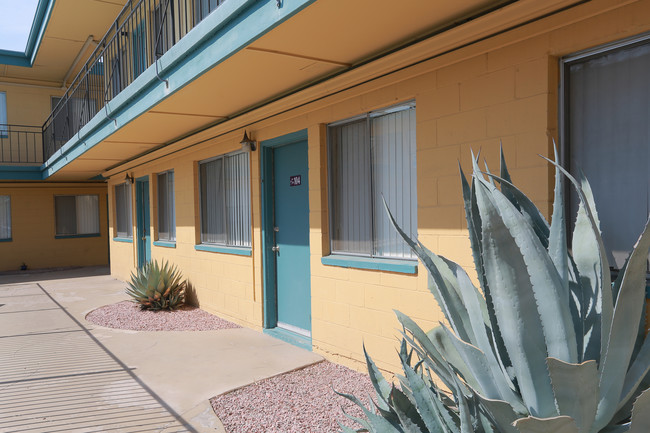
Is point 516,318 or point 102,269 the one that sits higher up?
point 516,318

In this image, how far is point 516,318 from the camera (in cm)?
187

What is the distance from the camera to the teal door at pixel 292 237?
6434 mm

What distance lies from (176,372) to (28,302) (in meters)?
6.93

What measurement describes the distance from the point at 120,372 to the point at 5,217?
15.1 m

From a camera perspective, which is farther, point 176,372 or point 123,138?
point 123,138

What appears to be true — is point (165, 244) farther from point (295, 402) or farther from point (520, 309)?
point (520, 309)

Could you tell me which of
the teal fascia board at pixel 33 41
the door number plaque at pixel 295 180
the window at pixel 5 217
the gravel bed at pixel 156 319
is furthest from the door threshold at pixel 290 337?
the window at pixel 5 217

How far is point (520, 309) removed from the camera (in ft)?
6.11

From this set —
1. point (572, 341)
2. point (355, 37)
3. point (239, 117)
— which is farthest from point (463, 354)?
point (239, 117)

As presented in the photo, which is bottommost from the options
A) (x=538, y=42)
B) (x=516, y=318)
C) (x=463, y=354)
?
(x=463, y=354)

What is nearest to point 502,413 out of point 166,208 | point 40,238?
point 166,208

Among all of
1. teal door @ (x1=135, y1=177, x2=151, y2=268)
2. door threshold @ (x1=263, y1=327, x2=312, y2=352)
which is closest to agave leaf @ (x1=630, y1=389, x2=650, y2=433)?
door threshold @ (x1=263, y1=327, x2=312, y2=352)

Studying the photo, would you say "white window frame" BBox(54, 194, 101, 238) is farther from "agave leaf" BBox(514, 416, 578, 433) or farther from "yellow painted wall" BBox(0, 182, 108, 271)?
"agave leaf" BBox(514, 416, 578, 433)

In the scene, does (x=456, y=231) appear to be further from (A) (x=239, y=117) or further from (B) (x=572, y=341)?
(A) (x=239, y=117)
